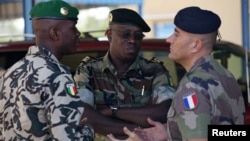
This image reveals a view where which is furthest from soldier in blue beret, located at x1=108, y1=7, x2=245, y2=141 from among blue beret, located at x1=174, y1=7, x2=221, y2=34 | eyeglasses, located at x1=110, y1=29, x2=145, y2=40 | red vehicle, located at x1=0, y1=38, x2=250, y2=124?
red vehicle, located at x1=0, y1=38, x2=250, y2=124

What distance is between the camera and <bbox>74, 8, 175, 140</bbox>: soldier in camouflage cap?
389 cm

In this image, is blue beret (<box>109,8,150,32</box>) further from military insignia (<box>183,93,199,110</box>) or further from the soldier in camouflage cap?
military insignia (<box>183,93,199,110</box>)

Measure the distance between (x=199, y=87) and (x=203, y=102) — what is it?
7cm

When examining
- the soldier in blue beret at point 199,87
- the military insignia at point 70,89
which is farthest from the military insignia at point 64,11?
the soldier in blue beret at point 199,87

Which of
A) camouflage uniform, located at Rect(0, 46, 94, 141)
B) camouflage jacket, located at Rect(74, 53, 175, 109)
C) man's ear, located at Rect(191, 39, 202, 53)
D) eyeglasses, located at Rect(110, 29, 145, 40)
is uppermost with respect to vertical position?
man's ear, located at Rect(191, 39, 202, 53)

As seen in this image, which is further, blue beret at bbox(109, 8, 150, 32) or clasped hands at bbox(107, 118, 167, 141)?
blue beret at bbox(109, 8, 150, 32)

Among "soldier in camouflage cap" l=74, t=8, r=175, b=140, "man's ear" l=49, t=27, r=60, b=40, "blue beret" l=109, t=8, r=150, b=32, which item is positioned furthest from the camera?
"blue beret" l=109, t=8, r=150, b=32

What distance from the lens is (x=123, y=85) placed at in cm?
402

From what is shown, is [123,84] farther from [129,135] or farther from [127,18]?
[129,135]

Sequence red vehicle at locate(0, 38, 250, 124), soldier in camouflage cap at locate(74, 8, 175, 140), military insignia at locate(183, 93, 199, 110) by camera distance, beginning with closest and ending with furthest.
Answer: military insignia at locate(183, 93, 199, 110) < soldier in camouflage cap at locate(74, 8, 175, 140) < red vehicle at locate(0, 38, 250, 124)

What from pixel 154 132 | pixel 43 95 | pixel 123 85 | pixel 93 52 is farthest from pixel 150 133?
pixel 93 52

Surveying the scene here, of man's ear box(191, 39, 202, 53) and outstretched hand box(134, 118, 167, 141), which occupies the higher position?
man's ear box(191, 39, 202, 53)

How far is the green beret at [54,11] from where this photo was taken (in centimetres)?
334

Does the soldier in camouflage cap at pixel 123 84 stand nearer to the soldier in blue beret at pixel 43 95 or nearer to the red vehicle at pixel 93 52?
the soldier in blue beret at pixel 43 95
